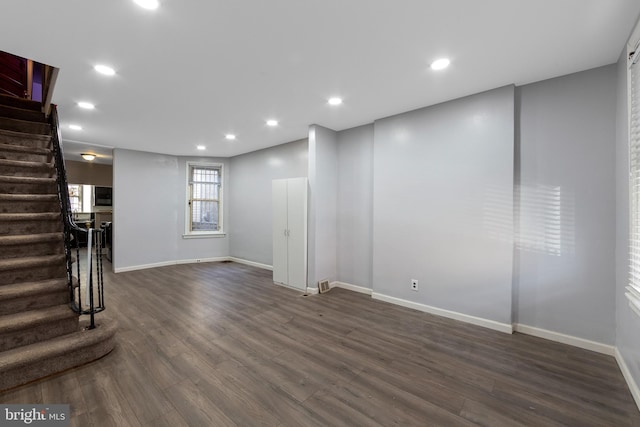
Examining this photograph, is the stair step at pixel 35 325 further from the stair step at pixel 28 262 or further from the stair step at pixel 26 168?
the stair step at pixel 26 168

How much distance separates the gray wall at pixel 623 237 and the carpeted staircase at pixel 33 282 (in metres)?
4.41

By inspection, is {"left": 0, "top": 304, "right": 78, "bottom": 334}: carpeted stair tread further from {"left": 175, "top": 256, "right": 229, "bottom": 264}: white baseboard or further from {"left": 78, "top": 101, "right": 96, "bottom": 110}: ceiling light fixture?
{"left": 175, "top": 256, "right": 229, "bottom": 264}: white baseboard

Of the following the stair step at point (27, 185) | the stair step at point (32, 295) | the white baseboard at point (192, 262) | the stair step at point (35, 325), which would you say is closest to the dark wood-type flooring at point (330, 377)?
the stair step at point (35, 325)

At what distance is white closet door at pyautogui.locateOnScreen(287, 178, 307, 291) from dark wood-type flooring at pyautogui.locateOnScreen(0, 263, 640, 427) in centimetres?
108

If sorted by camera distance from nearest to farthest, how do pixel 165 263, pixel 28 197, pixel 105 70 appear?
pixel 105 70 < pixel 28 197 < pixel 165 263

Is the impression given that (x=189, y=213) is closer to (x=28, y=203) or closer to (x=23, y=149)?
(x=23, y=149)

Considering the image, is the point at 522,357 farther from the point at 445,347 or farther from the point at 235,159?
the point at 235,159

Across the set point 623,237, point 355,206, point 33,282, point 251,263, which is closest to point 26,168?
point 33,282

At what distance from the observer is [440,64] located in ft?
8.16

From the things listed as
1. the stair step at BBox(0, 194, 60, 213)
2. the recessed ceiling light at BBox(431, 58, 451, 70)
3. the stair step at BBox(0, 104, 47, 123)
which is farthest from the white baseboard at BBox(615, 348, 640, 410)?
the stair step at BBox(0, 104, 47, 123)

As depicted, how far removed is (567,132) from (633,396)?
7.54 ft

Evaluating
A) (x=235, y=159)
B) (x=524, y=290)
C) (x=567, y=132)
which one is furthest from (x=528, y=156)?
(x=235, y=159)

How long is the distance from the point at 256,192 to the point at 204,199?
5.44ft

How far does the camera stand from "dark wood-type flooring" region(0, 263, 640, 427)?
1.74 meters
